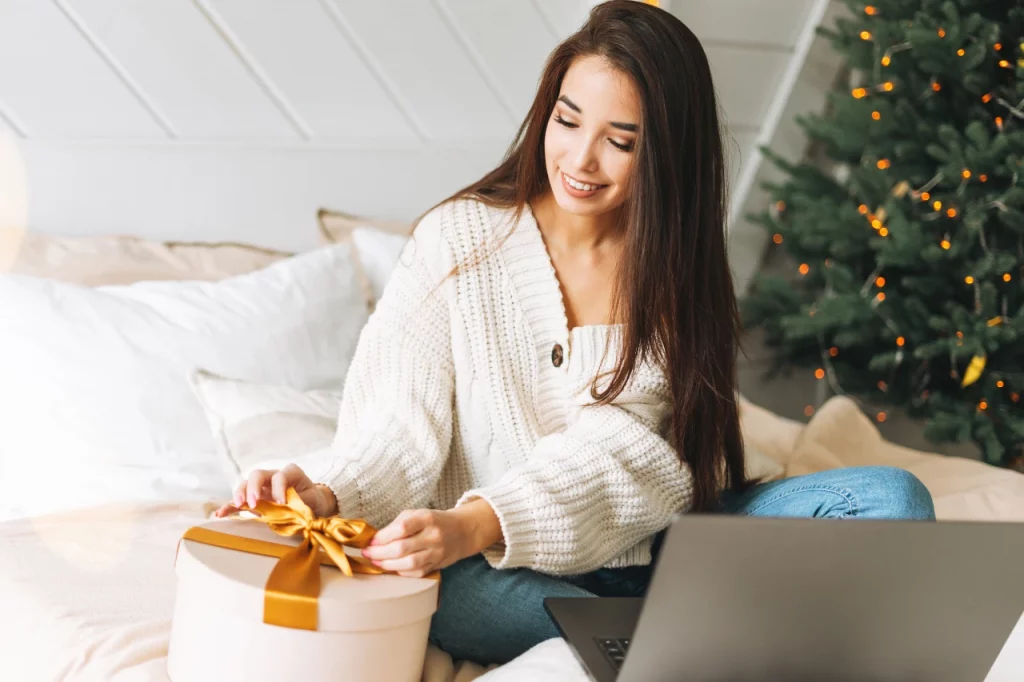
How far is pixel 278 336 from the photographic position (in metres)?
1.68

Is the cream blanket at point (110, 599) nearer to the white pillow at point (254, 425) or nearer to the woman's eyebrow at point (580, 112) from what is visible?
the white pillow at point (254, 425)

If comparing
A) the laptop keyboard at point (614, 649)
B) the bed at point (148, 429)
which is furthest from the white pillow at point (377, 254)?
the laptop keyboard at point (614, 649)

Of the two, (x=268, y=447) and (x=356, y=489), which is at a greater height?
(x=356, y=489)

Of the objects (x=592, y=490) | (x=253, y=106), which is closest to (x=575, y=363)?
(x=592, y=490)

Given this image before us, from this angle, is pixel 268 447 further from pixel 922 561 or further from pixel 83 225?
pixel 922 561

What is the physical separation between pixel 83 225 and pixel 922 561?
151 centimetres

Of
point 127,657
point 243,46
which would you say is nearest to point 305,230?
point 243,46

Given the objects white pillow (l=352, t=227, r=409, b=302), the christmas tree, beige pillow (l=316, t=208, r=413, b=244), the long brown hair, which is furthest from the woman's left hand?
the christmas tree

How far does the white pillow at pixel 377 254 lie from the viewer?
74.9 inches

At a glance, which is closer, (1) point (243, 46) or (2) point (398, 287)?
(2) point (398, 287)

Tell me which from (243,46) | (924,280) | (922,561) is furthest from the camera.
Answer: (924,280)

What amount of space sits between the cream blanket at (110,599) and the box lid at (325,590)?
0.13 metres

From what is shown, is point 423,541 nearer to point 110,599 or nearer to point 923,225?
point 110,599

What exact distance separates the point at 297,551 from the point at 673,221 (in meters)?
0.68
